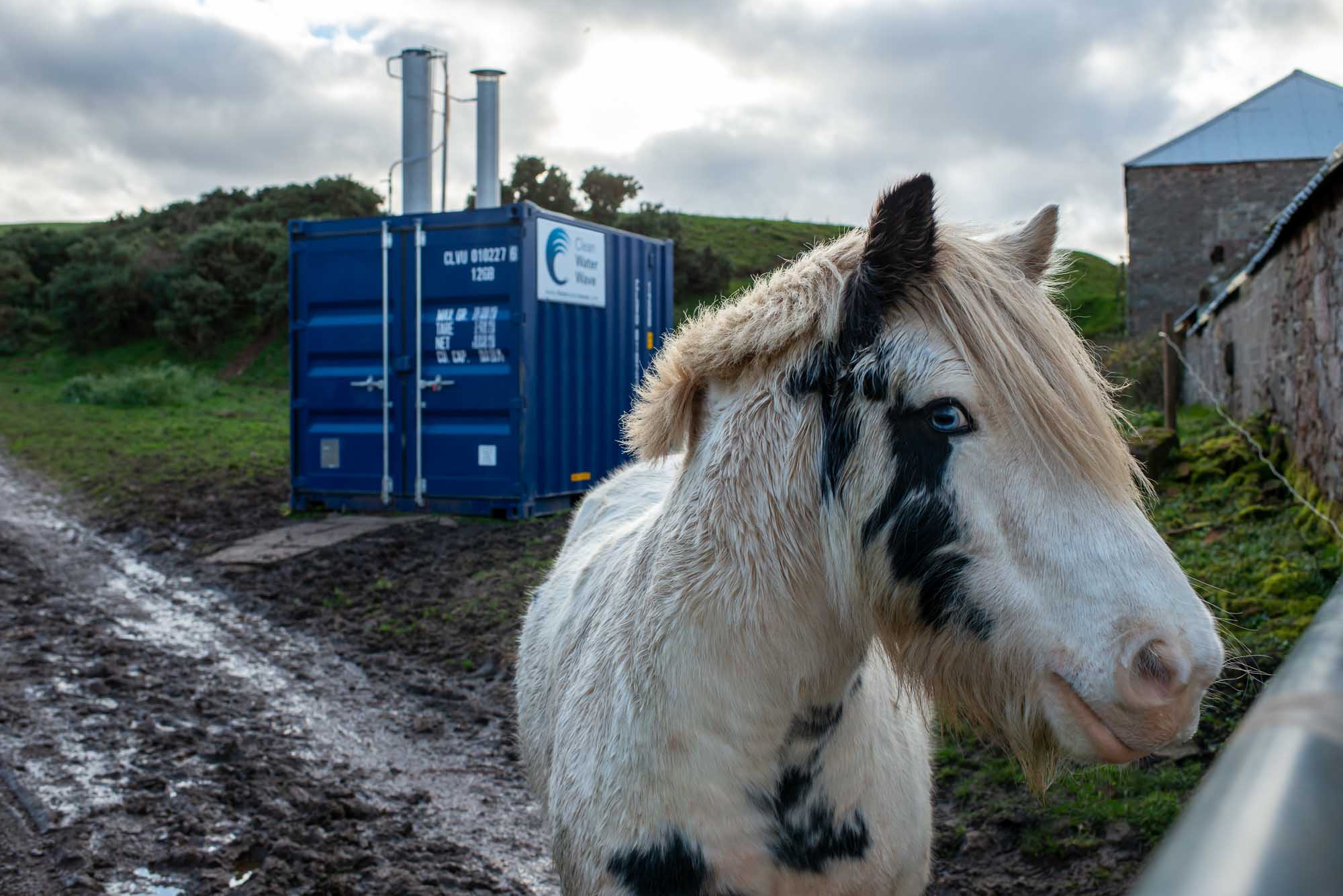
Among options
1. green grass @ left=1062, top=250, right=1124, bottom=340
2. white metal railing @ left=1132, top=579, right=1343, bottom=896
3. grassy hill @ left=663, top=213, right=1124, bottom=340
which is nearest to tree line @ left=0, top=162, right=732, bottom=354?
grassy hill @ left=663, top=213, right=1124, bottom=340

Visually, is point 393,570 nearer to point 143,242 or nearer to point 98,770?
point 98,770

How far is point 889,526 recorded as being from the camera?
1.57 metres

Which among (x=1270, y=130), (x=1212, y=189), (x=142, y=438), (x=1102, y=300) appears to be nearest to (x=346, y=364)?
(x=142, y=438)

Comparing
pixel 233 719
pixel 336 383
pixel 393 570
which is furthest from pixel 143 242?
pixel 233 719

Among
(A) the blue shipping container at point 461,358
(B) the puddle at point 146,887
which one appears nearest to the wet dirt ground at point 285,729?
(B) the puddle at point 146,887

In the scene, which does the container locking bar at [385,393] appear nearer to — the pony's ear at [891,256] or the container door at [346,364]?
the container door at [346,364]

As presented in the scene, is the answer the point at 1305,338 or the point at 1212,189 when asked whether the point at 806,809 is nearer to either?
the point at 1305,338

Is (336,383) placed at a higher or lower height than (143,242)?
lower

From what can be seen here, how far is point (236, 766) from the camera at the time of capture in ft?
13.8

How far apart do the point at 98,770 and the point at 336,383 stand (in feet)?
19.4

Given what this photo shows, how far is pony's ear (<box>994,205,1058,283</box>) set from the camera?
1.77m

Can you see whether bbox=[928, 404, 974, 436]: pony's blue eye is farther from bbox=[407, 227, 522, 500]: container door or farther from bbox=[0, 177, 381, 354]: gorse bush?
bbox=[0, 177, 381, 354]: gorse bush

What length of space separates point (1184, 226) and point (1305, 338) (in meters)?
24.1

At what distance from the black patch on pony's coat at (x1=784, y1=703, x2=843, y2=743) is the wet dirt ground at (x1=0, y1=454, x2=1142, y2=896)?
1.75 m
